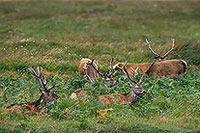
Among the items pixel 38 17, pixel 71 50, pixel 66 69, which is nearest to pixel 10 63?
pixel 66 69

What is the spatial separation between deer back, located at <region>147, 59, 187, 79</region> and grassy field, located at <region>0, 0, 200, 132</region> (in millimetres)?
321

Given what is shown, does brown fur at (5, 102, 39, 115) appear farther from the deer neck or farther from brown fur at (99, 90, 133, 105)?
the deer neck

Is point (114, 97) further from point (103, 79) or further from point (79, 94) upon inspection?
point (103, 79)

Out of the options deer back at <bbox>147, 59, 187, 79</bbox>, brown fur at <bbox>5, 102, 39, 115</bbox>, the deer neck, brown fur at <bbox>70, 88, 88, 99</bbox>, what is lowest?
deer back at <bbox>147, 59, 187, 79</bbox>

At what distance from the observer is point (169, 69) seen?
447 inches

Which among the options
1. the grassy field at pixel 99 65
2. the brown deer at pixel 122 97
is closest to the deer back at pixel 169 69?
the grassy field at pixel 99 65

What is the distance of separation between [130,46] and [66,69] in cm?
465

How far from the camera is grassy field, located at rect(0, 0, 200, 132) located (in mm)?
7086

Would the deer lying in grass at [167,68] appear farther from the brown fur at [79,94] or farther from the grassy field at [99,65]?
the brown fur at [79,94]

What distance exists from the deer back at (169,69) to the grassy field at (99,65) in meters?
0.32

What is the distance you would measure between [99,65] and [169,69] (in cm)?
282

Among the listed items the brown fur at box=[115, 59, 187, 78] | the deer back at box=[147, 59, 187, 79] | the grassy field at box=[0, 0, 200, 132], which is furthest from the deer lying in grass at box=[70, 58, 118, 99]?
the deer back at box=[147, 59, 187, 79]

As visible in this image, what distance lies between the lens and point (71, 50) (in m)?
14.2

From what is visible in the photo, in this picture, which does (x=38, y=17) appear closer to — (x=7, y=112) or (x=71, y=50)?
(x=71, y=50)
